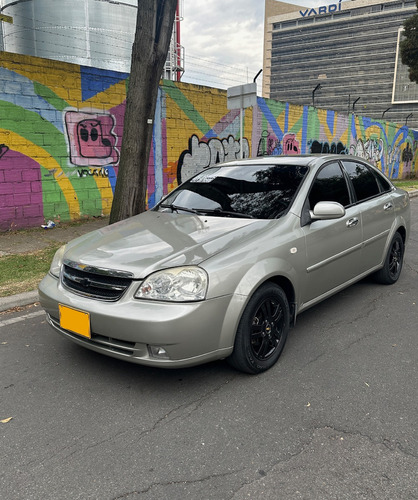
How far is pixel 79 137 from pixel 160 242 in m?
6.40

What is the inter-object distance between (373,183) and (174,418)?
11.6 ft

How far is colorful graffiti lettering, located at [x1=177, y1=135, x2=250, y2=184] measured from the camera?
35.3ft

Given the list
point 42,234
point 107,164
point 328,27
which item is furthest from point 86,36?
point 328,27

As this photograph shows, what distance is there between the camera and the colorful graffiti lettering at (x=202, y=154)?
→ 10.8 m

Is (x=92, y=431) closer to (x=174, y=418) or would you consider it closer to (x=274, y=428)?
(x=174, y=418)

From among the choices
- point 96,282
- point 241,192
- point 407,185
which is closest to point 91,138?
point 241,192

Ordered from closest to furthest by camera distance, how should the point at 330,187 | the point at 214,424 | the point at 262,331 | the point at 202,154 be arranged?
the point at 214,424
the point at 262,331
the point at 330,187
the point at 202,154

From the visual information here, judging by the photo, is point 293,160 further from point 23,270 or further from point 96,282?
point 23,270

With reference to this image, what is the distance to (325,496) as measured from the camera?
1.92 m

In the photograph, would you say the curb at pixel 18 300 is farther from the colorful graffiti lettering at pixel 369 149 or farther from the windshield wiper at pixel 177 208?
the colorful graffiti lettering at pixel 369 149

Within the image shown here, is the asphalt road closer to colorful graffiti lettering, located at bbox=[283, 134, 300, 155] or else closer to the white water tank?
colorful graffiti lettering, located at bbox=[283, 134, 300, 155]

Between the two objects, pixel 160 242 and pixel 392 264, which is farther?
pixel 392 264

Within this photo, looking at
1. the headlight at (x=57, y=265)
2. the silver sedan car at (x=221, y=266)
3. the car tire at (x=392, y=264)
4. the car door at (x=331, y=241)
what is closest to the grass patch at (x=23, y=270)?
the headlight at (x=57, y=265)

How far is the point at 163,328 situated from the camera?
249 cm
